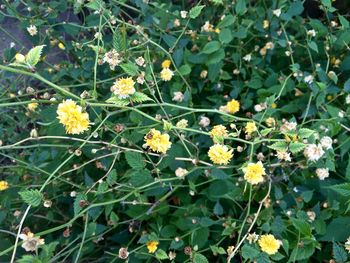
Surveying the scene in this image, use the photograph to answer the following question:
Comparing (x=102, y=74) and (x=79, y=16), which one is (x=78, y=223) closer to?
(x=102, y=74)

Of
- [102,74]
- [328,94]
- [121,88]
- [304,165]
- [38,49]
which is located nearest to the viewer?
[38,49]

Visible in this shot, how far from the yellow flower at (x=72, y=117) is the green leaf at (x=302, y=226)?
0.69 m

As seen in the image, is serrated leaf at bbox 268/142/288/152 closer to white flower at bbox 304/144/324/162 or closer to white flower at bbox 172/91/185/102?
white flower at bbox 304/144/324/162

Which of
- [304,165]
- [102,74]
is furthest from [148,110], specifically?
[304,165]

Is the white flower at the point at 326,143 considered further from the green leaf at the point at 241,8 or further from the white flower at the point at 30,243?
the white flower at the point at 30,243

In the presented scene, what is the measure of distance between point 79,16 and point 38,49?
1.59 metres

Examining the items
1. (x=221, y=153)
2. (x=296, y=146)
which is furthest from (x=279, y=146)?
(x=221, y=153)

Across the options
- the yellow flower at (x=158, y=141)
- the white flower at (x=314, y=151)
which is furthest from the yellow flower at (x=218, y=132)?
the white flower at (x=314, y=151)

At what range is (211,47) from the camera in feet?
5.37

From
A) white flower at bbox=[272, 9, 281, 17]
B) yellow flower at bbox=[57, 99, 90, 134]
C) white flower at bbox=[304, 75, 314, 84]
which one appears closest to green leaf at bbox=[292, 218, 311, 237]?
white flower at bbox=[304, 75, 314, 84]

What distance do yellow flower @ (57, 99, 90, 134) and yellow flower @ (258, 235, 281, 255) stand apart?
0.62m

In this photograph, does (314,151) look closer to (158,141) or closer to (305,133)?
(305,133)

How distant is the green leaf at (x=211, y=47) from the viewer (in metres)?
1.63

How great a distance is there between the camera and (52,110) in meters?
1.52
